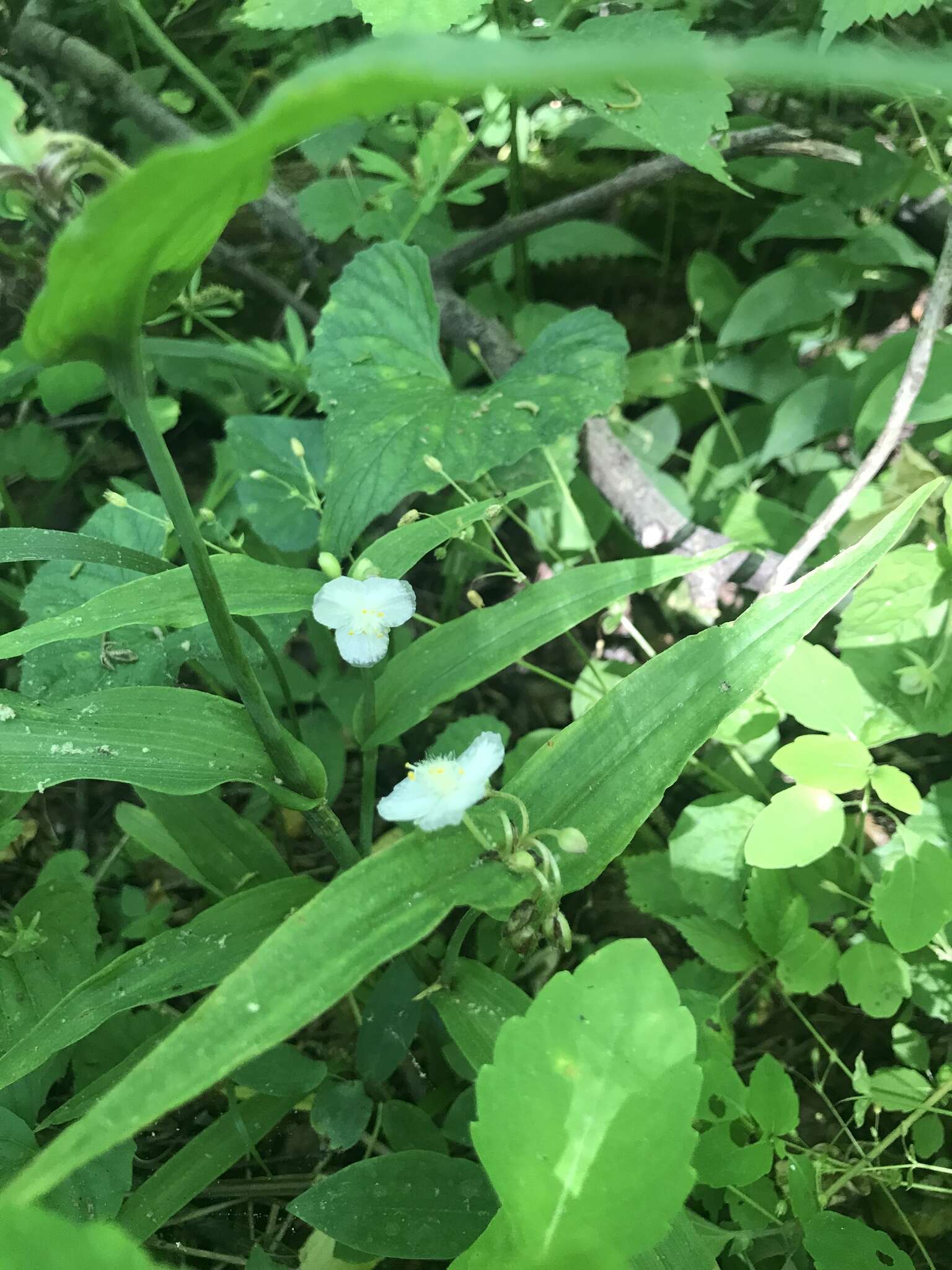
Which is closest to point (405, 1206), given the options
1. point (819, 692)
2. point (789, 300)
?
point (819, 692)

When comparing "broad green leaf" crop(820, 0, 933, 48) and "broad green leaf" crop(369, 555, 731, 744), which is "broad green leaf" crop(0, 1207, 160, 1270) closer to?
"broad green leaf" crop(369, 555, 731, 744)

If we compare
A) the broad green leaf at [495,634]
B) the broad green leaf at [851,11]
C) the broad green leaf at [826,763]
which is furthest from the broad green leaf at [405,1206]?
the broad green leaf at [851,11]

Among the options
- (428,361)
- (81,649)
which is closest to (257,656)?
(81,649)

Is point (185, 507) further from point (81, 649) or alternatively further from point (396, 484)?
point (81, 649)

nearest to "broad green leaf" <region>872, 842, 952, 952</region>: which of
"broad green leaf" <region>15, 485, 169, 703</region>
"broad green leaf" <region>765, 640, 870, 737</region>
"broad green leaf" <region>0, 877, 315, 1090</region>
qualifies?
"broad green leaf" <region>765, 640, 870, 737</region>

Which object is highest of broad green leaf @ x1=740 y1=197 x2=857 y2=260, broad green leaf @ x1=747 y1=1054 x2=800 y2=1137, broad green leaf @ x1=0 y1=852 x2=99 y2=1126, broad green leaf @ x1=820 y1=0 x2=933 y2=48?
broad green leaf @ x1=820 y1=0 x2=933 y2=48

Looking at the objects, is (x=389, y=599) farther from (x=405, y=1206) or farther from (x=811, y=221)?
(x=811, y=221)
